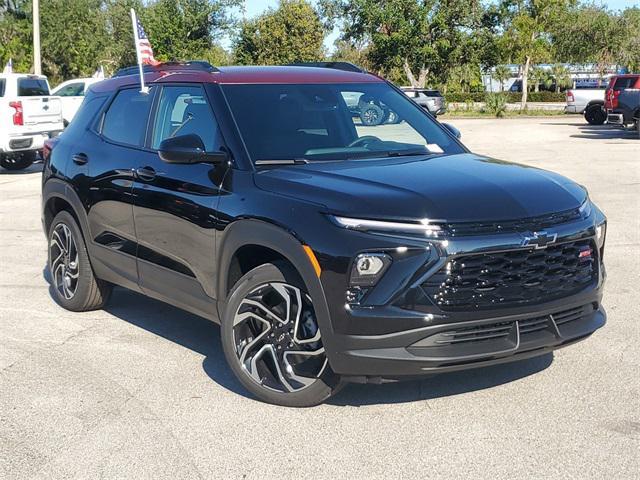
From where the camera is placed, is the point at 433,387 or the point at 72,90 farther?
the point at 72,90

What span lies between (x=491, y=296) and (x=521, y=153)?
17293 mm

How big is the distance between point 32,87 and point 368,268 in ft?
51.2

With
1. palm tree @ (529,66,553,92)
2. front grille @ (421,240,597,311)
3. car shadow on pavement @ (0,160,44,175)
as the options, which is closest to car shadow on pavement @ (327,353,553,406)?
front grille @ (421,240,597,311)

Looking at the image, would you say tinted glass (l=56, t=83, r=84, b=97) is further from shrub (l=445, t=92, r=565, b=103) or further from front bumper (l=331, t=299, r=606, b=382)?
shrub (l=445, t=92, r=565, b=103)

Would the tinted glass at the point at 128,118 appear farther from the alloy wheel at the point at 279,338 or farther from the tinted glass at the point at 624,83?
the tinted glass at the point at 624,83

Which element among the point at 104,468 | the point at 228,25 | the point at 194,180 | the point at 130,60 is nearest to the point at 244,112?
the point at 194,180

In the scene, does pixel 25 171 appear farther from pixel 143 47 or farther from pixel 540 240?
pixel 540 240

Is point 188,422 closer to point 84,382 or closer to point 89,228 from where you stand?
point 84,382

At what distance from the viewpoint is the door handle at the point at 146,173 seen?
5441mm

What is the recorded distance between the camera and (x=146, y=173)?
5500 mm

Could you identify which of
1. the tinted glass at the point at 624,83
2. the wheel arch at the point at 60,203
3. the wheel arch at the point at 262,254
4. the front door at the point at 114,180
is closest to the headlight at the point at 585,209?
the wheel arch at the point at 262,254

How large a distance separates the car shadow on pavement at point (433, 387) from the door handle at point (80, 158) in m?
2.71

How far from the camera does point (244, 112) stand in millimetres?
5148

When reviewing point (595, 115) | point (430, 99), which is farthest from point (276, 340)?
point (430, 99)
